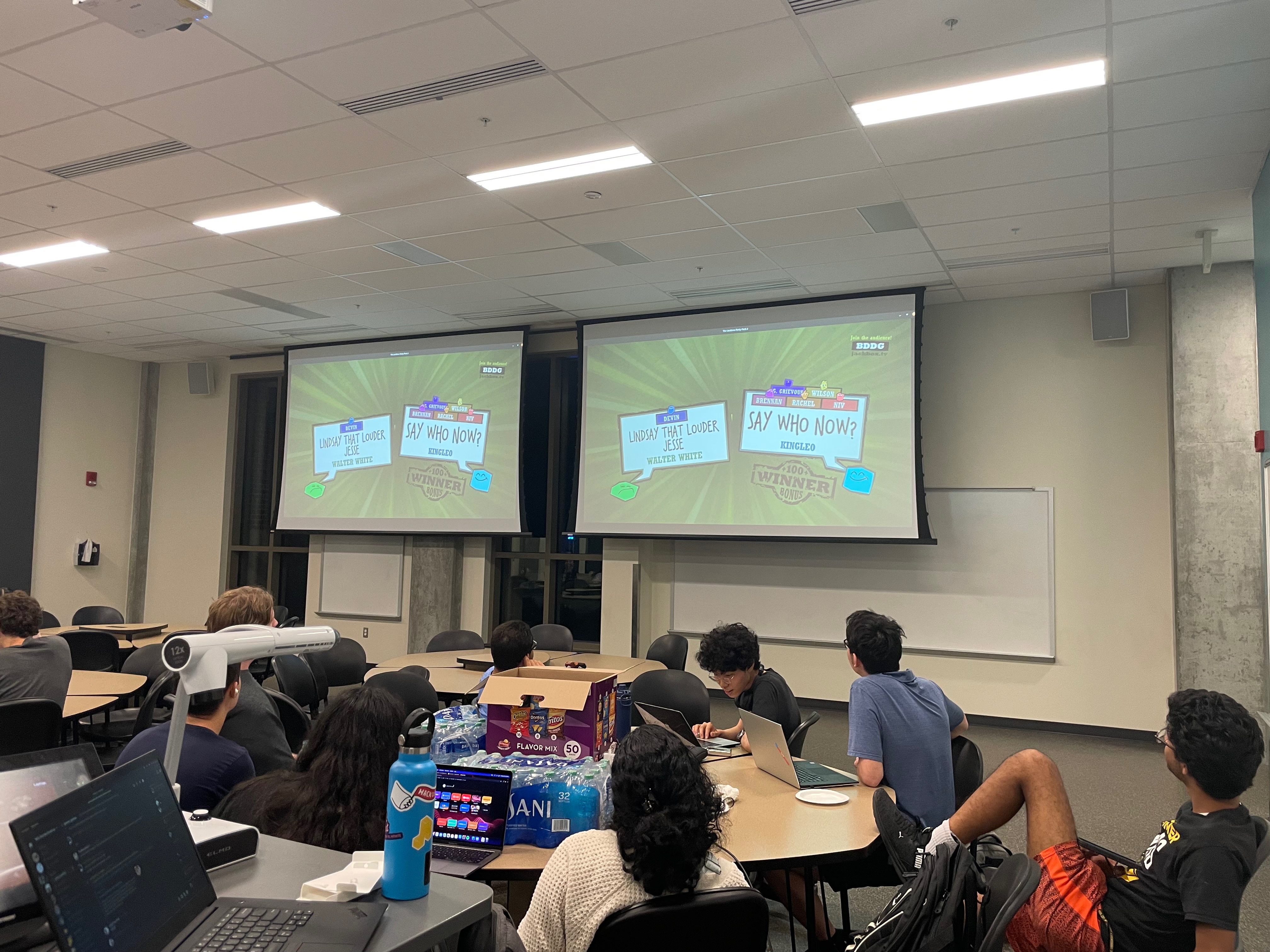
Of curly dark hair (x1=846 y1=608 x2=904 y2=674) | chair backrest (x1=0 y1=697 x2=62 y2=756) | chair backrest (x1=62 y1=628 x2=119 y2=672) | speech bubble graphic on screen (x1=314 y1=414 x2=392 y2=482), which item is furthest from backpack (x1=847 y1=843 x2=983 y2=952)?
speech bubble graphic on screen (x1=314 y1=414 x2=392 y2=482)

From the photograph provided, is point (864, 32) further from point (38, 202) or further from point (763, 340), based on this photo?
point (38, 202)

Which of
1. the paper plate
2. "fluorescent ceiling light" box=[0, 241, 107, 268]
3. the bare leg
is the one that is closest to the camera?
the bare leg

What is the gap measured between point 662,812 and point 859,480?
17.9ft

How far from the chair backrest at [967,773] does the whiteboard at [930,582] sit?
11.3 ft

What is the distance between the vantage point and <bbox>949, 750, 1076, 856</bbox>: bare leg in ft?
7.91

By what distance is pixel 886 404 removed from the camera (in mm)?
6707

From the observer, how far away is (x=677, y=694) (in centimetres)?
410

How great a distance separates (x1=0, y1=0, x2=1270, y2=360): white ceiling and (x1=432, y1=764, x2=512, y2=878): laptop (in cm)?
276

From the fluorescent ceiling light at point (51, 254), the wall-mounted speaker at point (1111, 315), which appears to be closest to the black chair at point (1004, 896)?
the wall-mounted speaker at point (1111, 315)

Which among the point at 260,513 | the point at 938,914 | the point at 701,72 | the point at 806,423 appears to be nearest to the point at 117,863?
the point at 938,914

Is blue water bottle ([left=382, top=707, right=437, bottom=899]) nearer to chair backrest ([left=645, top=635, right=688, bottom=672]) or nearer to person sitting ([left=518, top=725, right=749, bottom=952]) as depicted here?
person sitting ([left=518, top=725, right=749, bottom=952])

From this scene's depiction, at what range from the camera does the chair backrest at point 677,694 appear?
13.3ft

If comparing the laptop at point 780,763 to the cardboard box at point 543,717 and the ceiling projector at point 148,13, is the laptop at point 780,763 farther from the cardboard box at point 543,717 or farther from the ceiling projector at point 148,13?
the ceiling projector at point 148,13

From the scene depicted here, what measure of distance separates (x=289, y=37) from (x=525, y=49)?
3.13 ft
